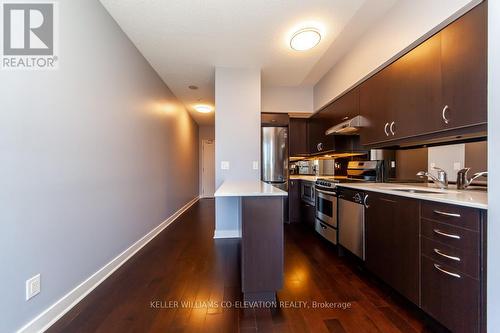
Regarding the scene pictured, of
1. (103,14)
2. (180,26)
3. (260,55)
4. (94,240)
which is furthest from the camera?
(260,55)

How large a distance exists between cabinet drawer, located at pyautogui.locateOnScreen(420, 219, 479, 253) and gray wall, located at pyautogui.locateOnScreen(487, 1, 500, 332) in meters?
0.08

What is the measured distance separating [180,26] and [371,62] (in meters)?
2.22

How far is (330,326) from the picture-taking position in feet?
4.49

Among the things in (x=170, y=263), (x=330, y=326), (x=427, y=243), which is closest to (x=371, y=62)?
(x=427, y=243)

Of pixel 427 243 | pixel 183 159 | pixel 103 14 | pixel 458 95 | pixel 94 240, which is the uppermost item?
pixel 103 14

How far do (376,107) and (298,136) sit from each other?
1.96 m

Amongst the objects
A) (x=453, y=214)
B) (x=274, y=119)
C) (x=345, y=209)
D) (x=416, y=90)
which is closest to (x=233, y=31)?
(x=274, y=119)

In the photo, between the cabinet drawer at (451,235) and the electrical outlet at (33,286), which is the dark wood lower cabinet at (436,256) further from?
the electrical outlet at (33,286)

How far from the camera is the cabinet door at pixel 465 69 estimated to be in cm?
132

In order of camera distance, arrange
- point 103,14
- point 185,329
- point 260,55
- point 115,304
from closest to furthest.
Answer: point 185,329 → point 115,304 → point 103,14 → point 260,55

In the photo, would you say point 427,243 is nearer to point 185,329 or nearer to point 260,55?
point 185,329

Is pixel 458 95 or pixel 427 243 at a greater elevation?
pixel 458 95

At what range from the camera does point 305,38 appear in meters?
2.32

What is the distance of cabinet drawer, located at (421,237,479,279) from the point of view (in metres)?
1.10
